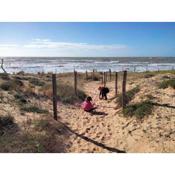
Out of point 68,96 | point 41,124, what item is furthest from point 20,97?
point 41,124

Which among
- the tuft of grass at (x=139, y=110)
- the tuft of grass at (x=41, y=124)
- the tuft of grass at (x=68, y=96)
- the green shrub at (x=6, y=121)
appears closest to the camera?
the green shrub at (x=6, y=121)

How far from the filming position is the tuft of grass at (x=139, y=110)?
34.0ft

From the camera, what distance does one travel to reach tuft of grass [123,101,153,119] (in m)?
10.4

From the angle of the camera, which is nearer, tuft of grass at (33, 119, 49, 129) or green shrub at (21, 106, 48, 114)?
tuft of grass at (33, 119, 49, 129)

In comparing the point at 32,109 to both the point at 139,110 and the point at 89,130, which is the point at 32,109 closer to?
the point at 89,130

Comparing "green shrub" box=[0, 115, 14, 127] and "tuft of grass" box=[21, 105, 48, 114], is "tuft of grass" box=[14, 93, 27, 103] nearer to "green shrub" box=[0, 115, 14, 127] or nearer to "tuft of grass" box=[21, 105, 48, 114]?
"tuft of grass" box=[21, 105, 48, 114]

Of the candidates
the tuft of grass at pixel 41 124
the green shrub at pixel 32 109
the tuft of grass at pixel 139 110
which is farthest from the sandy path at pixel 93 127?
the tuft of grass at pixel 41 124

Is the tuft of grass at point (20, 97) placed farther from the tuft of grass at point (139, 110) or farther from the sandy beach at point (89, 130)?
the tuft of grass at point (139, 110)

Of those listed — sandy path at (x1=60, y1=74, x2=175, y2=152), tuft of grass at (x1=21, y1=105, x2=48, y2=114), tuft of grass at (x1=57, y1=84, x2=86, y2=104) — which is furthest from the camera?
tuft of grass at (x1=57, y1=84, x2=86, y2=104)

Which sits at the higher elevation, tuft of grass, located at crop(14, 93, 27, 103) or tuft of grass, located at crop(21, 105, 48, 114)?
tuft of grass, located at crop(14, 93, 27, 103)

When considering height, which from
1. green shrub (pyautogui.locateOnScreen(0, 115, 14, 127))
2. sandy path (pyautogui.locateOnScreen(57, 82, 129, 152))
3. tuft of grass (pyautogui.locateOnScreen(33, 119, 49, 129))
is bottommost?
sandy path (pyautogui.locateOnScreen(57, 82, 129, 152))

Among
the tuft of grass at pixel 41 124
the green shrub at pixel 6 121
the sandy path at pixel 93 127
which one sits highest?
the green shrub at pixel 6 121

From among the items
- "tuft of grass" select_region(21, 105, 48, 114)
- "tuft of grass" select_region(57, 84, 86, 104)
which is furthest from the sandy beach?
"tuft of grass" select_region(57, 84, 86, 104)

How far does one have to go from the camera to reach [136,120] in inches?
400
